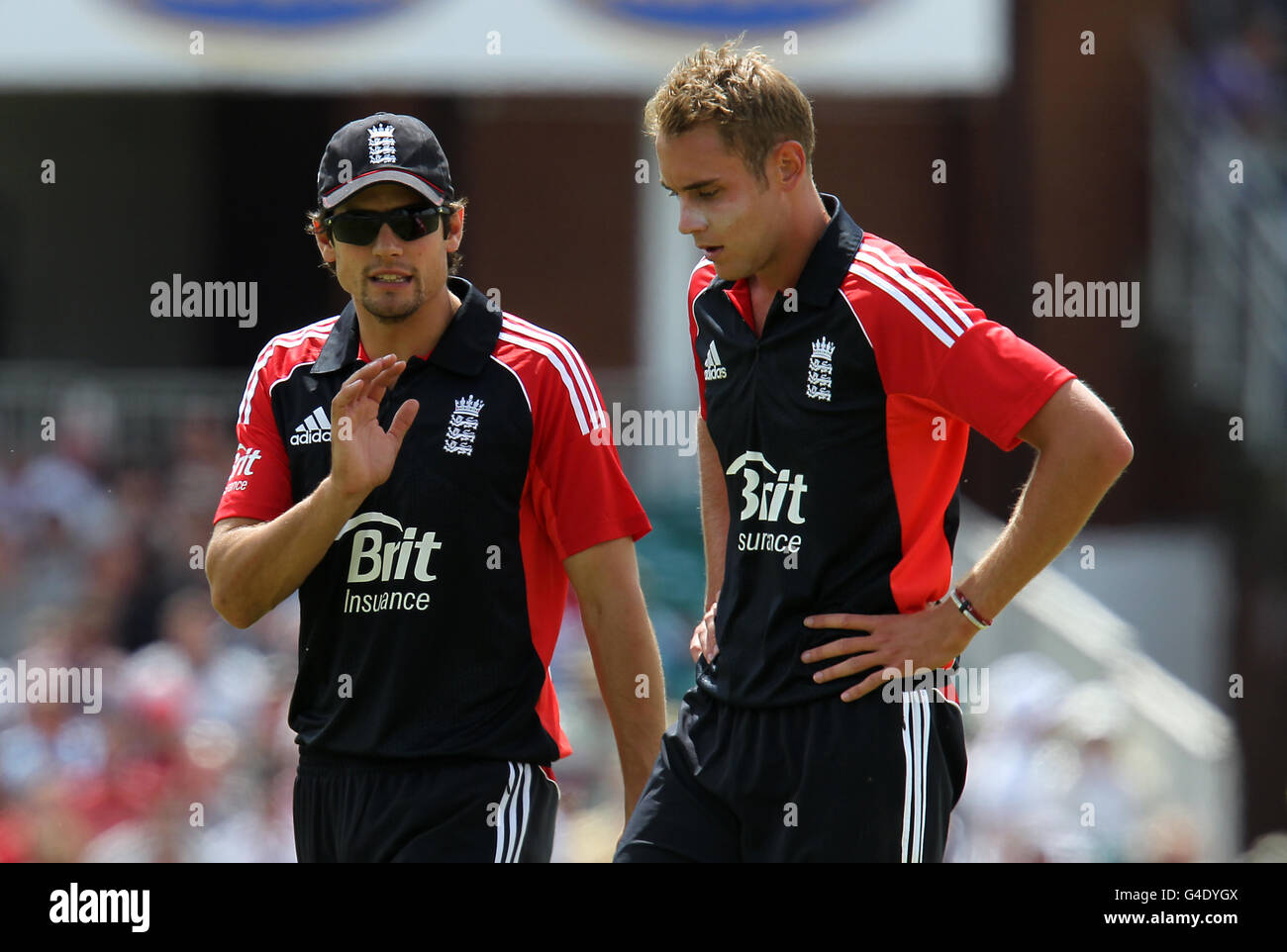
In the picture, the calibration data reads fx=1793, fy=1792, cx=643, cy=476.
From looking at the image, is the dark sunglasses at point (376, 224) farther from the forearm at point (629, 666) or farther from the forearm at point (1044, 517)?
the forearm at point (1044, 517)

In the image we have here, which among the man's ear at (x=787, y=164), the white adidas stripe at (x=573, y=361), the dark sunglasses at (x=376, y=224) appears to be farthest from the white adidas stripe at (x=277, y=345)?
the man's ear at (x=787, y=164)

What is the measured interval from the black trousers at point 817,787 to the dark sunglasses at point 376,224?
112 cm

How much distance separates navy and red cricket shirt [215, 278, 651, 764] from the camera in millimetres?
3486

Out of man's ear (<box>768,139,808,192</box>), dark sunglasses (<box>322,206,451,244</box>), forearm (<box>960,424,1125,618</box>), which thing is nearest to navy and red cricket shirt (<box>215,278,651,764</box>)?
dark sunglasses (<box>322,206,451,244</box>)

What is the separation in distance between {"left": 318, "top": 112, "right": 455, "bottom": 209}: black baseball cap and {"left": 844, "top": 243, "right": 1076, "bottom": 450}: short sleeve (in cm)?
88

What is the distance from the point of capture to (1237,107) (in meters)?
11.5

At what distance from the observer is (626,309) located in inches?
499

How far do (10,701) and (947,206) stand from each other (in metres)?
7.02

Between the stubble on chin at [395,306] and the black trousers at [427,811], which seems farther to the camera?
the stubble on chin at [395,306]

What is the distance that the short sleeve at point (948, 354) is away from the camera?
315 centimetres

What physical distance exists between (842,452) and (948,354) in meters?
0.27

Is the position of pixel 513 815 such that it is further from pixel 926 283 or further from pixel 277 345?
pixel 926 283

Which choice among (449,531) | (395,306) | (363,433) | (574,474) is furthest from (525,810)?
(395,306)

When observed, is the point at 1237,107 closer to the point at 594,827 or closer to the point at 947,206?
the point at 947,206
